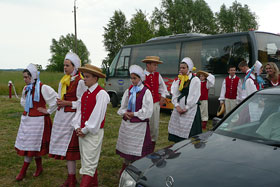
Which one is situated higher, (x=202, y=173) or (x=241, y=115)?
(x=241, y=115)

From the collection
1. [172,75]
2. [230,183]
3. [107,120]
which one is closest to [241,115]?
[230,183]

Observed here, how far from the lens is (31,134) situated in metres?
4.23

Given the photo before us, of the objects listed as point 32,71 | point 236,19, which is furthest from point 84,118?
point 236,19

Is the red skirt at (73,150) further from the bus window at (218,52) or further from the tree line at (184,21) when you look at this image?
the tree line at (184,21)

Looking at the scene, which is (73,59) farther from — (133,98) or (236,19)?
(236,19)

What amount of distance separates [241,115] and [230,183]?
1.34 meters

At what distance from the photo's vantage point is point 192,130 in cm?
493

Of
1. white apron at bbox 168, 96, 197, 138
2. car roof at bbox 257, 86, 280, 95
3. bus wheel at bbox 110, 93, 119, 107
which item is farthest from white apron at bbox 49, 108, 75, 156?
bus wheel at bbox 110, 93, 119, 107

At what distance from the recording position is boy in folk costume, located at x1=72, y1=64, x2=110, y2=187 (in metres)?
3.47

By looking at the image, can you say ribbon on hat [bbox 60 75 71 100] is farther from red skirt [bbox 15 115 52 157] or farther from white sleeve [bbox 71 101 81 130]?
red skirt [bbox 15 115 52 157]

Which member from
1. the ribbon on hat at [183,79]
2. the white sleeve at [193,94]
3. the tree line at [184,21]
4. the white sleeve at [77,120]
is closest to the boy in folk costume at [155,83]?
the ribbon on hat at [183,79]

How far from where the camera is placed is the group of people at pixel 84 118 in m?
3.56

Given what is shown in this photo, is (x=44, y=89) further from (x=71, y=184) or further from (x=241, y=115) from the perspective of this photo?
(x=241, y=115)

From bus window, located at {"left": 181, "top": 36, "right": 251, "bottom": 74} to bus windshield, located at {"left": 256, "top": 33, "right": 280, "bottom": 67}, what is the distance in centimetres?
38
